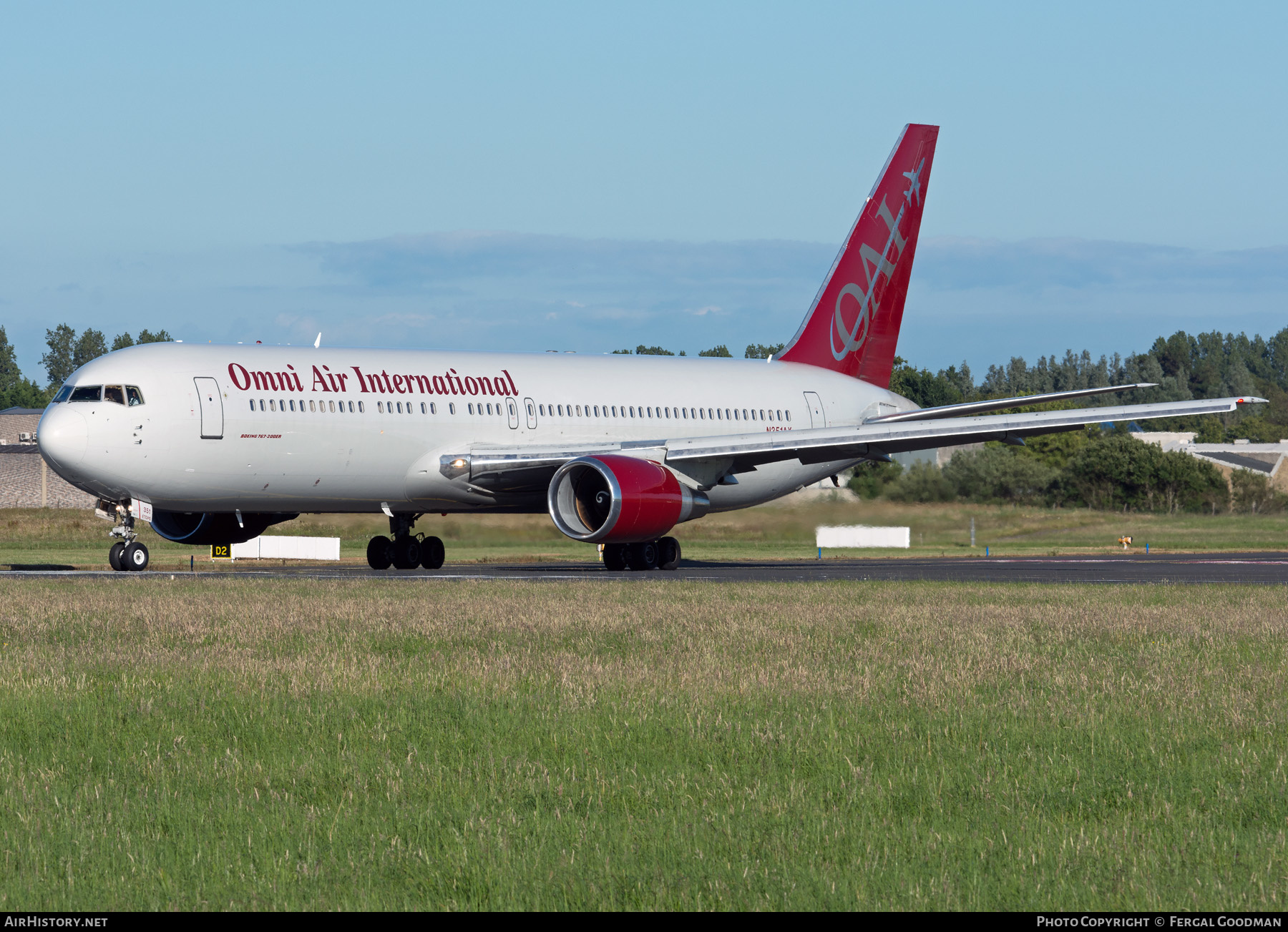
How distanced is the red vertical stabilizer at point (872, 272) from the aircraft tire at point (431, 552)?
10.6 m

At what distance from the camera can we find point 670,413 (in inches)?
1300

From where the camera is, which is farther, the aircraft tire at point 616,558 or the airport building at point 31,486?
the airport building at point 31,486

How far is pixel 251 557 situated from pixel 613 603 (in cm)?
2532

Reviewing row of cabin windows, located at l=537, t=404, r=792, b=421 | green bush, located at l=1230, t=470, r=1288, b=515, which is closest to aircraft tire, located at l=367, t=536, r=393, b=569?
row of cabin windows, located at l=537, t=404, r=792, b=421

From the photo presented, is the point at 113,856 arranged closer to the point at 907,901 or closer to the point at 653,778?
the point at 653,778

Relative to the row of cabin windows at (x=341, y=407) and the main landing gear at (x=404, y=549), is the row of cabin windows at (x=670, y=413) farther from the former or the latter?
the main landing gear at (x=404, y=549)

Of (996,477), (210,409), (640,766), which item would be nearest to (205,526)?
(210,409)

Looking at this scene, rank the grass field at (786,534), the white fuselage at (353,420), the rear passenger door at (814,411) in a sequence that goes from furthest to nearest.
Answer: the rear passenger door at (814,411)
the grass field at (786,534)
the white fuselage at (353,420)

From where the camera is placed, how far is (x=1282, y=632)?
1462 cm

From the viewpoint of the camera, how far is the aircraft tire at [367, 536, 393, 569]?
3072cm

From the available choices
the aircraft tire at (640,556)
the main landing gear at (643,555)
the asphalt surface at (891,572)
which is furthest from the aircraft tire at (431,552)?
the aircraft tire at (640,556)

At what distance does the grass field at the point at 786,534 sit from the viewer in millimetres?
33047

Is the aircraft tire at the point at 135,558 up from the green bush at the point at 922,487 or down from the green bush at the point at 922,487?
down

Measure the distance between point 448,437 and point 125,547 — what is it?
20.5 ft
